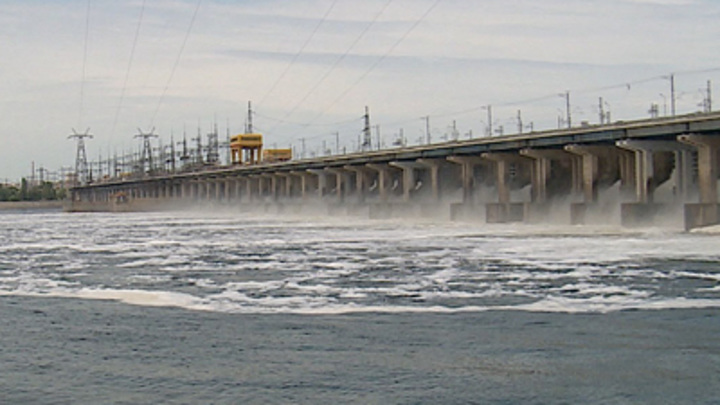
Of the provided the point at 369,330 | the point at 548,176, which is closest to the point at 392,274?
the point at 369,330

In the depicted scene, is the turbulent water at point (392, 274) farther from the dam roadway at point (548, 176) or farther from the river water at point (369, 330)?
A: the dam roadway at point (548, 176)

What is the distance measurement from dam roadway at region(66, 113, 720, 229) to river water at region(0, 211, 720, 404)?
1926 centimetres

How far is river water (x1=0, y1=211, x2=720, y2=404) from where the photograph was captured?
12.3 metres

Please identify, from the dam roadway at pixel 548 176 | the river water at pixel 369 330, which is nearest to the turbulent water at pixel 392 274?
the river water at pixel 369 330

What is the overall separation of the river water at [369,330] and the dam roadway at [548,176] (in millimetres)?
19261

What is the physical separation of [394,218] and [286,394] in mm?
Answer: 70923

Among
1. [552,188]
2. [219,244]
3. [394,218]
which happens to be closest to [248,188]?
[394,218]

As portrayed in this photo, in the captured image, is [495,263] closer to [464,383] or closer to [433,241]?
[433,241]

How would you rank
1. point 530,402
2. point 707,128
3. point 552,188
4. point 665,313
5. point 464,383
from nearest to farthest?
point 530,402 < point 464,383 < point 665,313 < point 707,128 < point 552,188

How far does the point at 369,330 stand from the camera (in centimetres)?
1670

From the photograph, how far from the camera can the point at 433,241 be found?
4406 cm

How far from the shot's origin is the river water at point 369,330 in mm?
12305

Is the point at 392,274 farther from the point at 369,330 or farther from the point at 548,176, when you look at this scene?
the point at 548,176

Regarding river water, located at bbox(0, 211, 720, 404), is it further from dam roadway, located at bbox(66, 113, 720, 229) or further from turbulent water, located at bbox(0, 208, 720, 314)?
dam roadway, located at bbox(66, 113, 720, 229)
